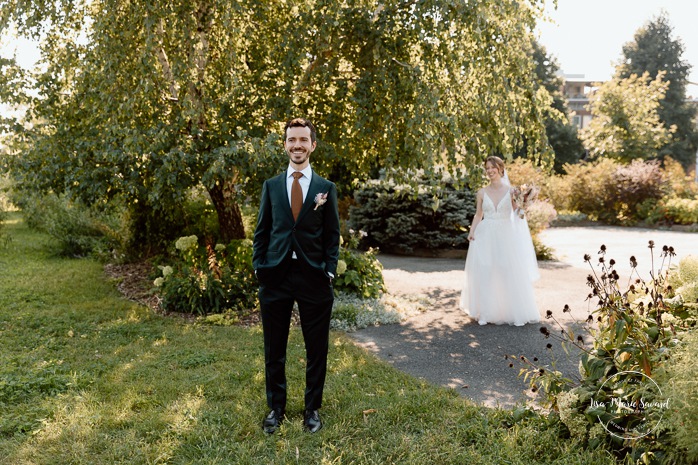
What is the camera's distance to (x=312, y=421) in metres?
3.83

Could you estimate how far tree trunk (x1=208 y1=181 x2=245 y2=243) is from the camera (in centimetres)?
842

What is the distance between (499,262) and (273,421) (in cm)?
396

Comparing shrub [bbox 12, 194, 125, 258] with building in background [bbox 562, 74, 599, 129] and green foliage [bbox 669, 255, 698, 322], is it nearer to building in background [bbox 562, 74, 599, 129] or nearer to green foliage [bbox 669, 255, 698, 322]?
green foliage [bbox 669, 255, 698, 322]

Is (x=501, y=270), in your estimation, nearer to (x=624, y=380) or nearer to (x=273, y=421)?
(x=624, y=380)

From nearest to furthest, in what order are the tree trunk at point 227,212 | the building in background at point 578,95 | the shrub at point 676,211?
the tree trunk at point 227,212 → the shrub at point 676,211 → the building in background at point 578,95

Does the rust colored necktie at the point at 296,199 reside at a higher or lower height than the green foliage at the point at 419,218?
higher

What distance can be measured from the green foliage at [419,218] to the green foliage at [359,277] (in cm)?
428

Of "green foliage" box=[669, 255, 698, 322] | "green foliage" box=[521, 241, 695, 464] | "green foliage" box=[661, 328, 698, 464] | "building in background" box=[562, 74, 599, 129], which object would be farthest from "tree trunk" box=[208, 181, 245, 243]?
"building in background" box=[562, 74, 599, 129]

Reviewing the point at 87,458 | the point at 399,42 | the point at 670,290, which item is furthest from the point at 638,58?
the point at 87,458

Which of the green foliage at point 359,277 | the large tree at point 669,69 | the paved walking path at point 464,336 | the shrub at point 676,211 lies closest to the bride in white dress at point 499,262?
the paved walking path at point 464,336

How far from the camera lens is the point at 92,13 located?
7602mm

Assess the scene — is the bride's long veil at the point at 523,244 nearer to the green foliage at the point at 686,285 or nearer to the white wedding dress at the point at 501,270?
the white wedding dress at the point at 501,270

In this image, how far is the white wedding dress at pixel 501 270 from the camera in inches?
267

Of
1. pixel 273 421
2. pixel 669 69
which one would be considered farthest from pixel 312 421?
pixel 669 69
